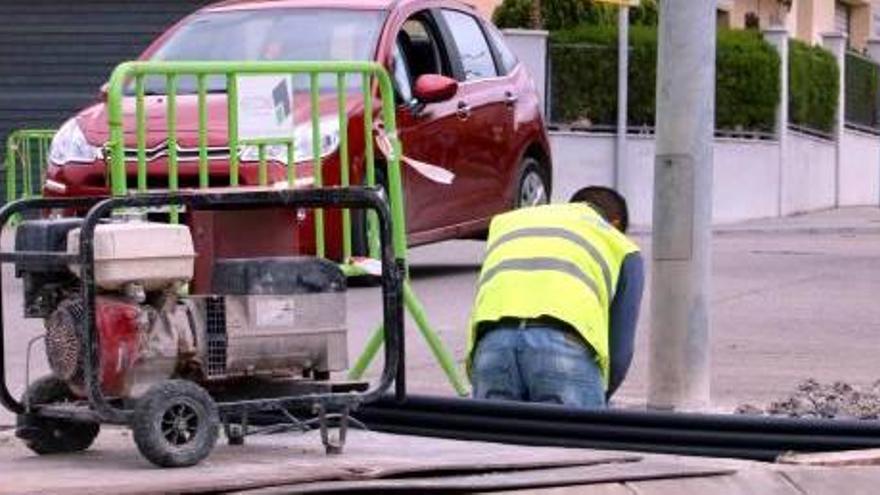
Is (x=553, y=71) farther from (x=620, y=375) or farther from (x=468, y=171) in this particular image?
(x=620, y=375)

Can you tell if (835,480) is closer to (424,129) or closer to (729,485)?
(729,485)

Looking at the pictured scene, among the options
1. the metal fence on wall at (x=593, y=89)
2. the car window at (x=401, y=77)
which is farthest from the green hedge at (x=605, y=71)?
the car window at (x=401, y=77)

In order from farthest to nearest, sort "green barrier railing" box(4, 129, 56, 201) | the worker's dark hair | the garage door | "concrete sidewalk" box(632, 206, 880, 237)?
the garage door, "concrete sidewalk" box(632, 206, 880, 237), "green barrier railing" box(4, 129, 56, 201), the worker's dark hair

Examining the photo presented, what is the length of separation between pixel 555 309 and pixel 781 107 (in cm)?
1692

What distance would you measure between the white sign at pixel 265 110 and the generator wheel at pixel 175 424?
1.74 m

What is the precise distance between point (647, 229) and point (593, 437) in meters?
13.7

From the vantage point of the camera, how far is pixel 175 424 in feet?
18.3

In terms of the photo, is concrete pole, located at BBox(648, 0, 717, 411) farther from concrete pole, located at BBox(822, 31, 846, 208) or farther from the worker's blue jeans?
concrete pole, located at BBox(822, 31, 846, 208)

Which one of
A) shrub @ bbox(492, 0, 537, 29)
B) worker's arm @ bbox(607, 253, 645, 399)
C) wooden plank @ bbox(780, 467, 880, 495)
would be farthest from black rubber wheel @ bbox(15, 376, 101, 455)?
shrub @ bbox(492, 0, 537, 29)

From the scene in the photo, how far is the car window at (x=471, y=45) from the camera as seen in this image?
44.0 feet

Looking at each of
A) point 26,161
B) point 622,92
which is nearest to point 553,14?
point 622,92

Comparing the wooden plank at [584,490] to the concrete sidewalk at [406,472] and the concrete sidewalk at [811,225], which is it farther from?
the concrete sidewalk at [811,225]

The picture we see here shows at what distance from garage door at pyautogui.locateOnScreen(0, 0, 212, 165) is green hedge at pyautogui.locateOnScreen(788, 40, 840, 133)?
7.00 metres

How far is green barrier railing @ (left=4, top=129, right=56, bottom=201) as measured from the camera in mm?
18297
